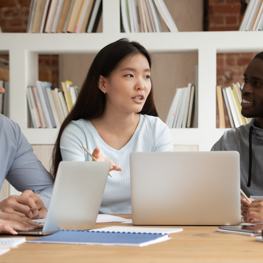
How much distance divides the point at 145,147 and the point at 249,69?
611mm

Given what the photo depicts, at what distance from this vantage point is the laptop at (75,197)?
3.27 ft

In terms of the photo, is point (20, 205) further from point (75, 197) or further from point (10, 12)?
point (10, 12)

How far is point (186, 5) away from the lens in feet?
13.0

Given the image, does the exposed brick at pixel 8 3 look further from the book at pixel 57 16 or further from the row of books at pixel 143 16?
the row of books at pixel 143 16

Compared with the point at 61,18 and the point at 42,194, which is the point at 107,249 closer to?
the point at 42,194

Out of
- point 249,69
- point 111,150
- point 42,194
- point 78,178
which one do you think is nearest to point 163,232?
point 78,178

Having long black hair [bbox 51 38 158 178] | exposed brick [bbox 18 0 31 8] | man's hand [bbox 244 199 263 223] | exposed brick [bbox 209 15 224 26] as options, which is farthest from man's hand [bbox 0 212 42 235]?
exposed brick [bbox 18 0 31 8]

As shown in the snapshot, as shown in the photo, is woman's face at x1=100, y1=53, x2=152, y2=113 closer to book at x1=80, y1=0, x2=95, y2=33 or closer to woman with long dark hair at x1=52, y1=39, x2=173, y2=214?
woman with long dark hair at x1=52, y1=39, x2=173, y2=214

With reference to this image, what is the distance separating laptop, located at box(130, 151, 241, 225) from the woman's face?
29.0 inches

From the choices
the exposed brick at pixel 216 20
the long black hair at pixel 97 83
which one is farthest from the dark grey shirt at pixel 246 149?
the exposed brick at pixel 216 20

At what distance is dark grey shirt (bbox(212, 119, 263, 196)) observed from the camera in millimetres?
1701

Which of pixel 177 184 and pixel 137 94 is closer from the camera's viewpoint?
pixel 177 184

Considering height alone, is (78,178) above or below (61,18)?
below

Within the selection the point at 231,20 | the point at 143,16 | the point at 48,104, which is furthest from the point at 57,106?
the point at 231,20
